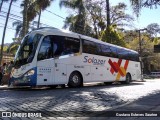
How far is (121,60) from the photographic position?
24.5 meters

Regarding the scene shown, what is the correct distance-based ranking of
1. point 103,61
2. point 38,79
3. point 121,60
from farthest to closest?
point 121,60
point 103,61
point 38,79

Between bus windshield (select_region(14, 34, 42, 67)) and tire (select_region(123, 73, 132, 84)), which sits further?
tire (select_region(123, 73, 132, 84))

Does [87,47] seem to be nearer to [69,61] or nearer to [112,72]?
[69,61]

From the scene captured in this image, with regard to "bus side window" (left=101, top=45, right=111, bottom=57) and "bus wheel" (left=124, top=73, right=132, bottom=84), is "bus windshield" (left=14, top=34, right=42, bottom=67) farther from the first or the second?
"bus wheel" (left=124, top=73, right=132, bottom=84)

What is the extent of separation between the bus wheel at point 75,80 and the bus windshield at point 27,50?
10.2 feet

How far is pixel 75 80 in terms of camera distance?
59.9 feet

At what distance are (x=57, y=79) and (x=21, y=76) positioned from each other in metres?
2.09

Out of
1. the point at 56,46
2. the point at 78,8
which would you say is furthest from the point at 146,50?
the point at 56,46

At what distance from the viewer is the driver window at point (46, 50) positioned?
1609 cm

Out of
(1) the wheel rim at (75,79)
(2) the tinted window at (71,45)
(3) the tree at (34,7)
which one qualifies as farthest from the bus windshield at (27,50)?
(3) the tree at (34,7)

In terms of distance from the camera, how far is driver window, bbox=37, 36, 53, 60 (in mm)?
16094


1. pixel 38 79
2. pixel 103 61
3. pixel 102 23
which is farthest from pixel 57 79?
pixel 102 23

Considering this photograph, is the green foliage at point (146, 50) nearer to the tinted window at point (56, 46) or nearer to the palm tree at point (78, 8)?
the palm tree at point (78, 8)

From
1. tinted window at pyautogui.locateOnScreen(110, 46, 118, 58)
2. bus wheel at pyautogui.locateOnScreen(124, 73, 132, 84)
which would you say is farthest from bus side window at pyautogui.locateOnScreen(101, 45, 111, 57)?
bus wheel at pyautogui.locateOnScreen(124, 73, 132, 84)
